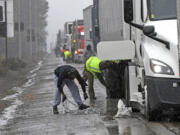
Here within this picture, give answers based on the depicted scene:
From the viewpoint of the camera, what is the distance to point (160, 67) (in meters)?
11.7

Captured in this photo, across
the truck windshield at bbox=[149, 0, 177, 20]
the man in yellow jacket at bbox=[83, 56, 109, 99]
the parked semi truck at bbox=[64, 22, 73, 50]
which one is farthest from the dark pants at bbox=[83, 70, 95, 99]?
the parked semi truck at bbox=[64, 22, 73, 50]

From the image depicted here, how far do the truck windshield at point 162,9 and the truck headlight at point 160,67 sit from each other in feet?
3.23

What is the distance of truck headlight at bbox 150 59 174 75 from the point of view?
11594mm

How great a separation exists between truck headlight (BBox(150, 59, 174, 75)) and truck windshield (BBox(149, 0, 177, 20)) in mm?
986

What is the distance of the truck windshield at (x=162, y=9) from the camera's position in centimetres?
1228

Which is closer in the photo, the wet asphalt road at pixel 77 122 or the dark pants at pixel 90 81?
the wet asphalt road at pixel 77 122

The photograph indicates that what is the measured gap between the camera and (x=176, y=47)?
11.6 metres

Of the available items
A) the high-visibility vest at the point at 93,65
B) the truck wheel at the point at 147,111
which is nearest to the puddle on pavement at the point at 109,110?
the high-visibility vest at the point at 93,65

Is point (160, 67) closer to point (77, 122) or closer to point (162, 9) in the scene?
point (162, 9)

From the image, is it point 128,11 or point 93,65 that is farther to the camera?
point 93,65

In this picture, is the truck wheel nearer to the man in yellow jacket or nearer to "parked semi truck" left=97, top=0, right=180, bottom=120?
"parked semi truck" left=97, top=0, right=180, bottom=120

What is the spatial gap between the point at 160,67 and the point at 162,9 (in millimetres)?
1287

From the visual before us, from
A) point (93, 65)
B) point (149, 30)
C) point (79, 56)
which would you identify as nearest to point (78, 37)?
point (79, 56)

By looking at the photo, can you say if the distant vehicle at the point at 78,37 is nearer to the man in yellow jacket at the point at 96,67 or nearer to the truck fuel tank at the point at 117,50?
the man in yellow jacket at the point at 96,67
